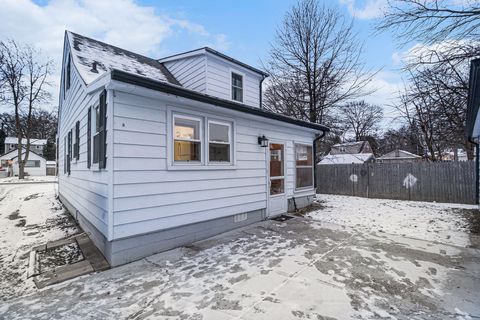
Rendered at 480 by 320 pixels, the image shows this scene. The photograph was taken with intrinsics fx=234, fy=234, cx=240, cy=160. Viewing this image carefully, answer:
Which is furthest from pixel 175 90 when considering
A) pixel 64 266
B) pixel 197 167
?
pixel 64 266

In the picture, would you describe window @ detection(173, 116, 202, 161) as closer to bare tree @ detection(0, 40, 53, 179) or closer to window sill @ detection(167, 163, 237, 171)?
window sill @ detection(167, 163, 237, 171)

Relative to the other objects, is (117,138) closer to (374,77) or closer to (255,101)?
(255,101)

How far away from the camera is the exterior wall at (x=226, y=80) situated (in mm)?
7504

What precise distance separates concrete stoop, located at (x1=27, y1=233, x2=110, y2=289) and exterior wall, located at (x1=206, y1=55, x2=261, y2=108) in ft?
17.1

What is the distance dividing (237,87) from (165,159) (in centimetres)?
518

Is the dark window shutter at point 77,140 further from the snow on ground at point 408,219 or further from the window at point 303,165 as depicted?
the snow on ground at point 408,219

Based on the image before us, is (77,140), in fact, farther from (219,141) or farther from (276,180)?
(276,180)

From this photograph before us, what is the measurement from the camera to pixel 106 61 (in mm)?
6453

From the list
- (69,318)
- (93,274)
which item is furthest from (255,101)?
(69,318)

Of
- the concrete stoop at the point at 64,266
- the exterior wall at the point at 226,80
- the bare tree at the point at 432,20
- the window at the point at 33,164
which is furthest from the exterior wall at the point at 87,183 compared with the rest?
the window at the point at 33,164

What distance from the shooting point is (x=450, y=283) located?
2920 mm

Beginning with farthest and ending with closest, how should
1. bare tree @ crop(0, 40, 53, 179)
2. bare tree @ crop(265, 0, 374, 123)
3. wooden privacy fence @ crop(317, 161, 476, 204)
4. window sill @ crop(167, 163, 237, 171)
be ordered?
1. bare tree @ crop(0, 40, 53, 179)
2. bare tree @ crop(265, 0, 374, 123)
3. wooden privacy fence @ crop(317, 161, 476, 204)
4. window sill @ crop(167, 163, 237, 171)

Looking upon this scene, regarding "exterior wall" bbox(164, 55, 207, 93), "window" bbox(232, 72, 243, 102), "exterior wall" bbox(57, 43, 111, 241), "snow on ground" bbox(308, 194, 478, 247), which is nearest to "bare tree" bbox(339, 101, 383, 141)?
"snow on ground" bbox(308, 194, 478, 247)

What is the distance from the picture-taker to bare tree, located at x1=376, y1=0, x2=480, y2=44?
4.54m
